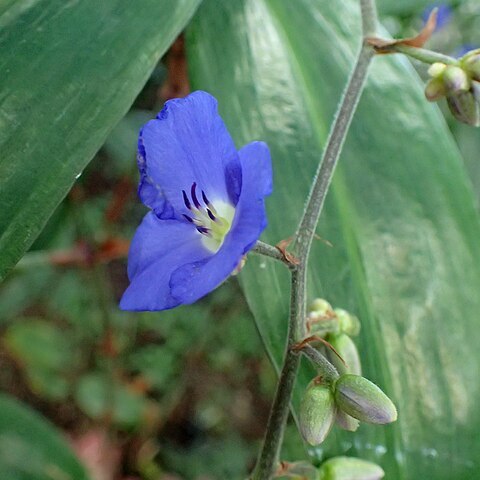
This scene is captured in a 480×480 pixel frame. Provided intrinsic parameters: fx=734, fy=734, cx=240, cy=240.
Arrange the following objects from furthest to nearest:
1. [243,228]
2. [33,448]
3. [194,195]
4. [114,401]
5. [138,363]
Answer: [138,363]
[114,401]
[33,448]
[194,195]
[243,228]

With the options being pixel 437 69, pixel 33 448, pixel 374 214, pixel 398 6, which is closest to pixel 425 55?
pixel 437 69

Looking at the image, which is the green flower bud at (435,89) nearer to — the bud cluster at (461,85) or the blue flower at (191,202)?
the bud cluster at (461,85)

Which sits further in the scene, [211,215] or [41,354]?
[41,354]

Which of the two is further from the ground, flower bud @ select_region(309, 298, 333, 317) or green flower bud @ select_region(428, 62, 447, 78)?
green flower bud @ select_region(428, 62, 447, 78)

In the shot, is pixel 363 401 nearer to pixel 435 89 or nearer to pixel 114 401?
pixel 435 89

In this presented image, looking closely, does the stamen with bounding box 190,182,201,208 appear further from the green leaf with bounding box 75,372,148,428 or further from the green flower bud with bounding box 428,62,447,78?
the green leaf with bounding box 75,372,148,428

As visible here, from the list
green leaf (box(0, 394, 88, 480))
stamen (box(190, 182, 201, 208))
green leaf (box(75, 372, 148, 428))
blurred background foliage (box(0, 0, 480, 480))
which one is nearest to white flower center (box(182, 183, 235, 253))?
stamen (box(190, 182, 201, 208))

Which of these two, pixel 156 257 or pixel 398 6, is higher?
pixel 156 257
